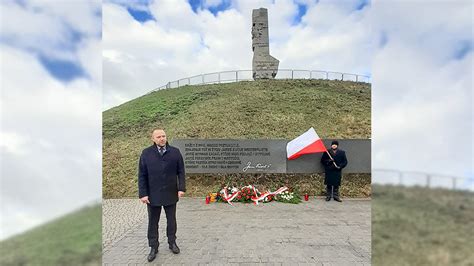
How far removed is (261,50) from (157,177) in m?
18.3

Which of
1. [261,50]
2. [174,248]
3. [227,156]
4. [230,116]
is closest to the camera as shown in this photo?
[174,248]

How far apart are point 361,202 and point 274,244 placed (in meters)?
4.69

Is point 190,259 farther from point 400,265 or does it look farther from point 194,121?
point 194,121

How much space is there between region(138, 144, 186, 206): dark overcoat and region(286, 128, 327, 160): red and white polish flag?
5.62 meters

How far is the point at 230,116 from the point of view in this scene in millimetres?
15047

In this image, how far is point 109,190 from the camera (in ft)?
33.0

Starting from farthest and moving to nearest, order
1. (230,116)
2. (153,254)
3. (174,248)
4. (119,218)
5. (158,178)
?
(230,116) < (119,218) < (174,248) < (153,254) < (158,178)

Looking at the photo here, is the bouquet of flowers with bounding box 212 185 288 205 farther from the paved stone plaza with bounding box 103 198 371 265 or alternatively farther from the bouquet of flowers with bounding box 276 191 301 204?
the paved stone plaza with bounding box 103 198 371 265

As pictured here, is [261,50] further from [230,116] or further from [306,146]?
[306,146]

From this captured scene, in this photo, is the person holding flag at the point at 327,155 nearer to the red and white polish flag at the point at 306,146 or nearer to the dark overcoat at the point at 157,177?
the red and white polish flag at the point at 306,146

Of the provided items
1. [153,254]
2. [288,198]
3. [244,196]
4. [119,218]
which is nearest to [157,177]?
[153,254]

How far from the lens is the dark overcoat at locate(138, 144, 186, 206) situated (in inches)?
169

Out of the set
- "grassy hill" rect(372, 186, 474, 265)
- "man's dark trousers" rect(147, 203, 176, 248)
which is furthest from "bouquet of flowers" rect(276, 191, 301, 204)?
"grassy hill" rect(372, 186, 474, 265)

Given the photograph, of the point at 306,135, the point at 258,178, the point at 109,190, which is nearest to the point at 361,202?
the point at 306,135
